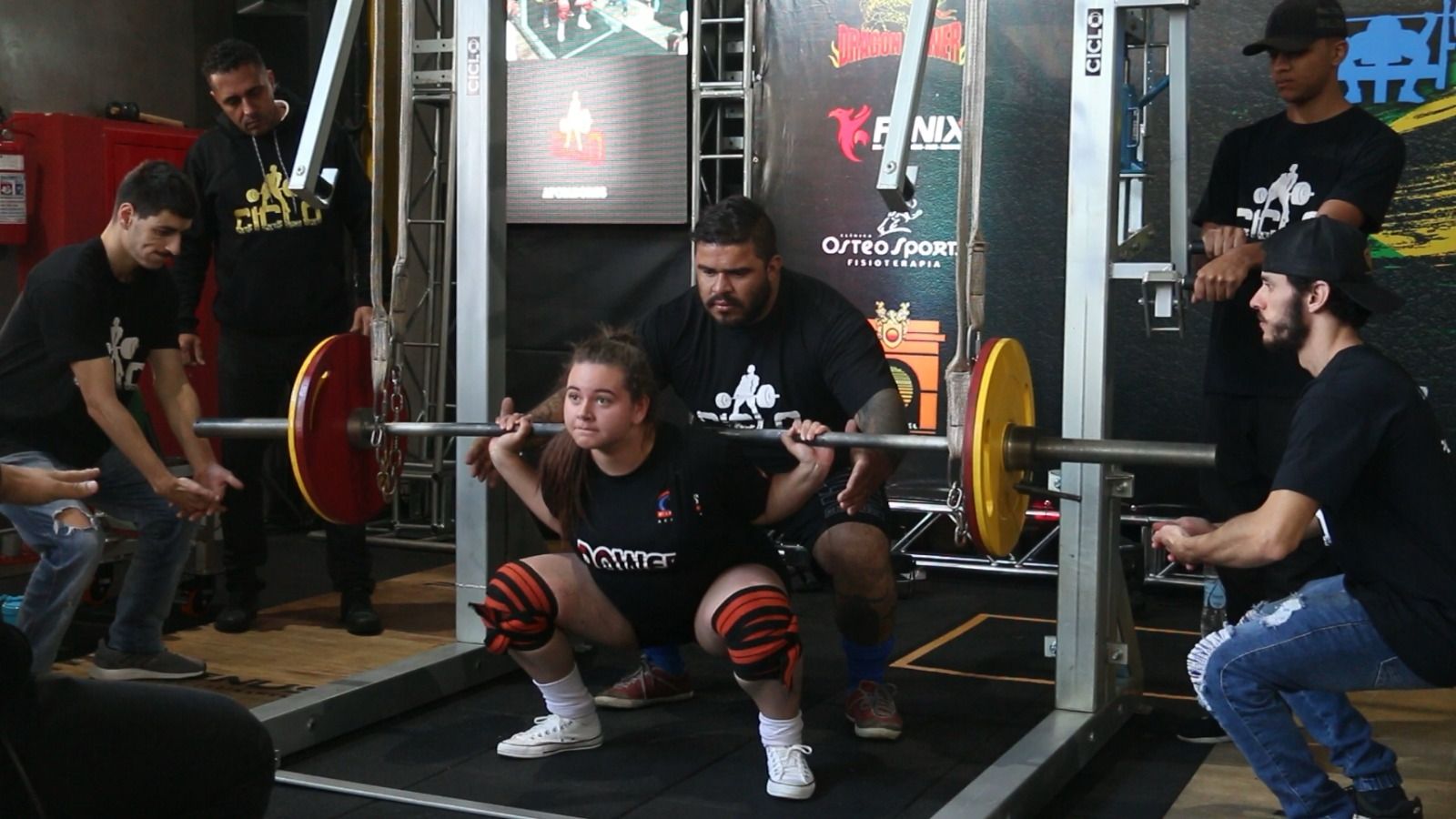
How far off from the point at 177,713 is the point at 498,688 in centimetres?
199

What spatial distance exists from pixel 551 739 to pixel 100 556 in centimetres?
118

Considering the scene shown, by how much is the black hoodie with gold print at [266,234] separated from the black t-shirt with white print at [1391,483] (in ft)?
9.51

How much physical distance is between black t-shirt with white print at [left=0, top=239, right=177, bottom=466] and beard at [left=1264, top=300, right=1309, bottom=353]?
2.54 m

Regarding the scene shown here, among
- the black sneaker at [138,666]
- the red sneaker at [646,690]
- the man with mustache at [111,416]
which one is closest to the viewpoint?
the man with mustache at [111,416]

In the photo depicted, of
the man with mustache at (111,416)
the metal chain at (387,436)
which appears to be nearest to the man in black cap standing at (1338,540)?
the metal chain at (387,436)

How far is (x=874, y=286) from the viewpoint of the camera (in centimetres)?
538

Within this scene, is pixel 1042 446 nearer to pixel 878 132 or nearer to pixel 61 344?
pixel 61 344

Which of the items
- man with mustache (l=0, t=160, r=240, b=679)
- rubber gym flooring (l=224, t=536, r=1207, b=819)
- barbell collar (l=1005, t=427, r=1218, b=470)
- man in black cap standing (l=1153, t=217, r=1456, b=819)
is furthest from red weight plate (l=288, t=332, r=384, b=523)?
man in black cap standing (l=1153, t=217, r=1456, b=819)

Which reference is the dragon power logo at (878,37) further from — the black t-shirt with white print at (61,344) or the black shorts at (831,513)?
the black t-shirt with white print at (61,344)

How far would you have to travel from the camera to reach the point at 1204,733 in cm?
348

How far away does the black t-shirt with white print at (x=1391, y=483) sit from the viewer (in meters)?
2.47

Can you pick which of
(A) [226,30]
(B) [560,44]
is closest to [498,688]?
(B) [560,44]

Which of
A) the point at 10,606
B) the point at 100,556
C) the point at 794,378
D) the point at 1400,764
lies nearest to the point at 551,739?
the point at 794,378

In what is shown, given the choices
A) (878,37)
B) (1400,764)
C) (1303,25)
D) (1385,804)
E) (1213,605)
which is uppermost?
(878,37)
